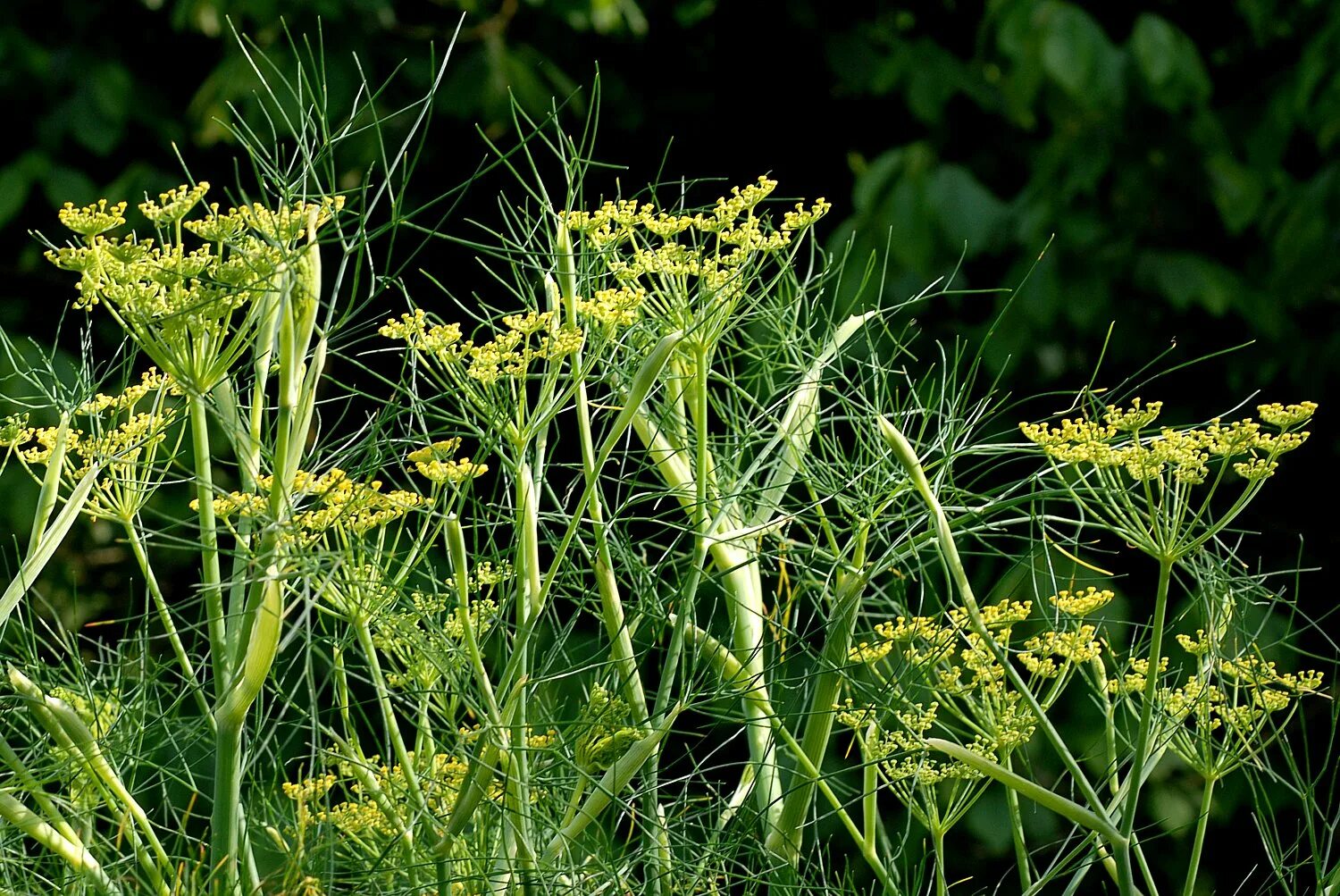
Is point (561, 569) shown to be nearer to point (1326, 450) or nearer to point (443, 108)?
point (443, 108)

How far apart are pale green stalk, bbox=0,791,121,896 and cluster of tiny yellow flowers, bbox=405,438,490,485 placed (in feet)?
0.40

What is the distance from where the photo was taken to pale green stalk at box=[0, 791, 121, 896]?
336 mm

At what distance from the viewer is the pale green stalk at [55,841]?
34 cm

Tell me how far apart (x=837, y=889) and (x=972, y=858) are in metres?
1.29

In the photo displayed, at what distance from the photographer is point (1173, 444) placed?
0.34 meters

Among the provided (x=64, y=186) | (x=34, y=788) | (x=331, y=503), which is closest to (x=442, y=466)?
(x=331, y=503)

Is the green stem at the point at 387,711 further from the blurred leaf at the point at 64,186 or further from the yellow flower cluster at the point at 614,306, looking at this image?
the blurred leaf at the point at 64,186

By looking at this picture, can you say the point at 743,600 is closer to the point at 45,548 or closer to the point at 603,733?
the point at 603,733

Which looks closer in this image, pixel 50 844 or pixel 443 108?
pixel 50 844

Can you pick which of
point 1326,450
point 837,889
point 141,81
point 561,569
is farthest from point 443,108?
point 837,889

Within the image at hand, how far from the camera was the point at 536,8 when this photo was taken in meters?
1.94

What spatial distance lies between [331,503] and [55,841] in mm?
111

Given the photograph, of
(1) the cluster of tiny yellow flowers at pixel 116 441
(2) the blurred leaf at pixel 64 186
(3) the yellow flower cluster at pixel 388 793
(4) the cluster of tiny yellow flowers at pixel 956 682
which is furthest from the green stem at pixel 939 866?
(2) the blurred leaf at pixel 64 186

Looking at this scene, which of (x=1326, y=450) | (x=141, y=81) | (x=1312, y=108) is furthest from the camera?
(x=141, y=81)
